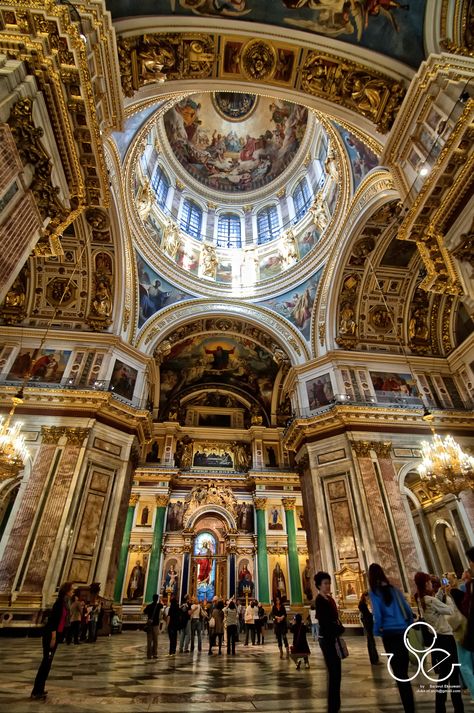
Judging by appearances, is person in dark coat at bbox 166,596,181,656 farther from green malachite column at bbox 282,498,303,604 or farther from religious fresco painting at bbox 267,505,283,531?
religious fresco painting at bbox 267,505,283,531

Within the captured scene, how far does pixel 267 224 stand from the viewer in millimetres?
22062

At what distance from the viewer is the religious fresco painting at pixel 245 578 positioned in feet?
58.0

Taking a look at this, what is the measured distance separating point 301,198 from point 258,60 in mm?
12207

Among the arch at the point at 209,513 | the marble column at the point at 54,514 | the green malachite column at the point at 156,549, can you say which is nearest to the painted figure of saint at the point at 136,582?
the green malachite column at the point at 156,549

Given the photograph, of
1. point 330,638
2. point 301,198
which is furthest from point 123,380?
point 301,198

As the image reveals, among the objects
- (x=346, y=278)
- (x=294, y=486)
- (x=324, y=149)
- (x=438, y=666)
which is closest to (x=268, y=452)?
(x=294, y=486)

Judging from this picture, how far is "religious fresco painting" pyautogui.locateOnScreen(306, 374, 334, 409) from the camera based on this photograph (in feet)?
48.5

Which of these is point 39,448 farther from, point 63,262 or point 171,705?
point 171,705

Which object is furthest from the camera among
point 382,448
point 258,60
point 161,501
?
point 161,501

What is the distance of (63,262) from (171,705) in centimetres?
1434

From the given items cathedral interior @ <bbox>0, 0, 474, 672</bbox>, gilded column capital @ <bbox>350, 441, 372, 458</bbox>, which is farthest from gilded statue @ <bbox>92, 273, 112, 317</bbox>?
gilded column capital @ <bbox>350, 441, 372, 458</bbox>

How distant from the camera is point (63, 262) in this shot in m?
14.4

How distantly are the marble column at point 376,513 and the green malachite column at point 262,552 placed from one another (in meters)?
8.70

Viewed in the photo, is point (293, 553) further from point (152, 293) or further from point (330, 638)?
point (330, 638)
